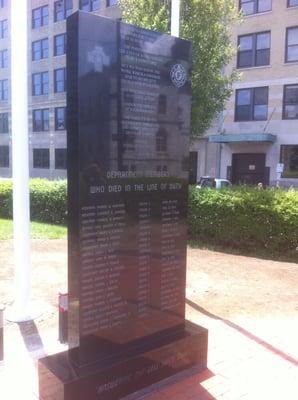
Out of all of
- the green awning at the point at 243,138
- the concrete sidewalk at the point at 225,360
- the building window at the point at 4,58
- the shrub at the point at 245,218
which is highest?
the building window at the point at 4,58

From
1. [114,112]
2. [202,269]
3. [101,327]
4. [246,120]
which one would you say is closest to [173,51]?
[114,112]

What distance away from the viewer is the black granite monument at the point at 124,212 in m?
3.37

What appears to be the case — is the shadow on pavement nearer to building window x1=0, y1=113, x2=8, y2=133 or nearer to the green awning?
the green awning

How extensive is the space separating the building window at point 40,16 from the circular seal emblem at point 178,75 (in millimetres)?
43304

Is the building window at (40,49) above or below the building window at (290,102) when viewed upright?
above

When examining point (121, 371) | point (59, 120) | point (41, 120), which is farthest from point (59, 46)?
point (121, 371)

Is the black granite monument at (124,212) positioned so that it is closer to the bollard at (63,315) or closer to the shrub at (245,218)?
the bollard at (63,315)

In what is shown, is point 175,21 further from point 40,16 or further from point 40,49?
point 40,16

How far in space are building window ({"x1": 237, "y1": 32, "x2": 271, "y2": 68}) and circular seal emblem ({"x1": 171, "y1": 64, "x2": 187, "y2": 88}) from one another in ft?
91.7

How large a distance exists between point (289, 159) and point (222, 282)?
2482 cm

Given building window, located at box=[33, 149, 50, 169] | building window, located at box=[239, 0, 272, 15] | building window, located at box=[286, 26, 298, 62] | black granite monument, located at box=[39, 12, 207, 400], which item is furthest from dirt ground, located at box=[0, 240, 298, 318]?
building window, located at box=[33, 149, 50, 169]

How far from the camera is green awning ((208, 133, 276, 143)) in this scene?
96.5 feet

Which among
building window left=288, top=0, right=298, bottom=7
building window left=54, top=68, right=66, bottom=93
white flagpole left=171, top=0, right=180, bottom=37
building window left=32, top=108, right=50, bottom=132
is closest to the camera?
white flagpole left=171, top=0, right=180, bottom=37

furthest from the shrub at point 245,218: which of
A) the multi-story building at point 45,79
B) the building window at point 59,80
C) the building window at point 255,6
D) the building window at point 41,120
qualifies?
the building window at point 41,120
